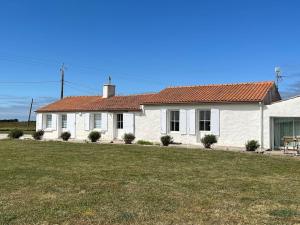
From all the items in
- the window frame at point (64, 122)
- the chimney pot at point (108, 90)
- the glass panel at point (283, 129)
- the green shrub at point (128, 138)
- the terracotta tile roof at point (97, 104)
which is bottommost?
the green shrub at point (128, 138)

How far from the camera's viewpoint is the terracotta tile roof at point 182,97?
24.7 meters

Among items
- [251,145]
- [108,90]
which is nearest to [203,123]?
[251,145]

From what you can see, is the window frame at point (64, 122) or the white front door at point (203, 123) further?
the window frame at point (64, 122)

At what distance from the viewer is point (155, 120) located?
91.4ft

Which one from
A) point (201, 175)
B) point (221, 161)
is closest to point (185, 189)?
point (201, 175)

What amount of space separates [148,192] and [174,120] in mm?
18202

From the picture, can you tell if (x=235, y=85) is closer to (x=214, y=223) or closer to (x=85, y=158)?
(x=85, y=158)

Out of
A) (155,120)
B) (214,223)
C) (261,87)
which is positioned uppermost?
(261,87)

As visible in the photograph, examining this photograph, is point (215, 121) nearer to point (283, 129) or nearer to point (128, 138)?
point (283, 129)

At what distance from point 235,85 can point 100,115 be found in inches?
415

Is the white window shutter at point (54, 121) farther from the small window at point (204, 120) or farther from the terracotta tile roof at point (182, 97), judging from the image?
the small window at point (204, 120)

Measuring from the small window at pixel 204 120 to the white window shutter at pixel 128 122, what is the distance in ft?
17.7

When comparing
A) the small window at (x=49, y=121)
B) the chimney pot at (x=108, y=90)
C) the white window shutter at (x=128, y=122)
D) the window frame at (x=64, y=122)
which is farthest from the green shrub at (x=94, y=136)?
the small window at (x=49, y=121)

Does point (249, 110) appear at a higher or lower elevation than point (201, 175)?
higher
